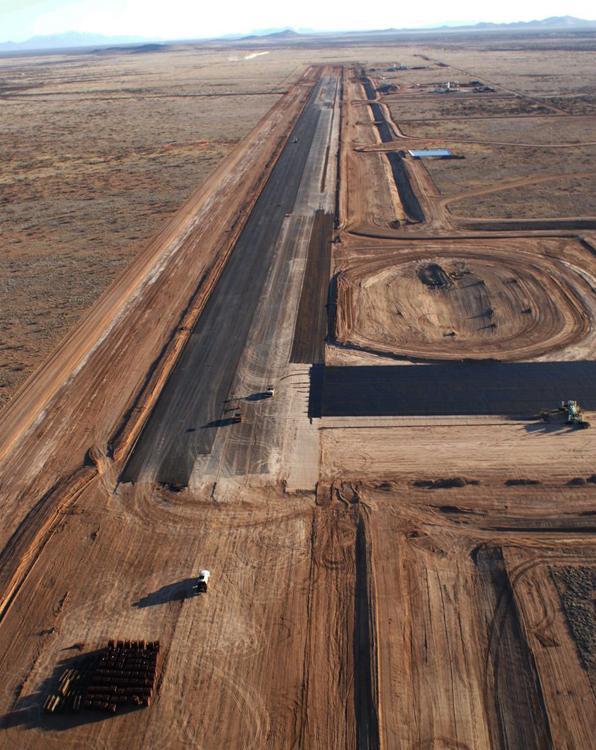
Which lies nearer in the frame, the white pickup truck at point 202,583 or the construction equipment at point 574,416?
the white pickup truck at point 202,583

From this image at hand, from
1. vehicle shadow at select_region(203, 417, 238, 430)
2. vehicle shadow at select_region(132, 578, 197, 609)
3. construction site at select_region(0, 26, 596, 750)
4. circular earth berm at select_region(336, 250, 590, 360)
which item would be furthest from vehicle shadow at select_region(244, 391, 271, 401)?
vehicle shadow at select_region(132, 578, 197, 609)

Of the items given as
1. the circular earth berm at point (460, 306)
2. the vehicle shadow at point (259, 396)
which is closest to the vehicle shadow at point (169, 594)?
the vehicle shadow at point (259, 396)

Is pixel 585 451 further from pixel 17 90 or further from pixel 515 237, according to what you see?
pixel 17 90

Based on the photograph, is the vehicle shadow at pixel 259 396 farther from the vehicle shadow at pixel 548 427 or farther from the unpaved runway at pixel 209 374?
the vehicle shadow at pixel 548 427

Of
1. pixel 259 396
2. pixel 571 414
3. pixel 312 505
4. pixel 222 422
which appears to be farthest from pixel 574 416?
pixel 222 422

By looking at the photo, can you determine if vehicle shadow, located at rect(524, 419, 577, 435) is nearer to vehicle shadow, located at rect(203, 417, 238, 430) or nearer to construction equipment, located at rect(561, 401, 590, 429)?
construction equipment, located at rect(561, 401, 590, 429)
